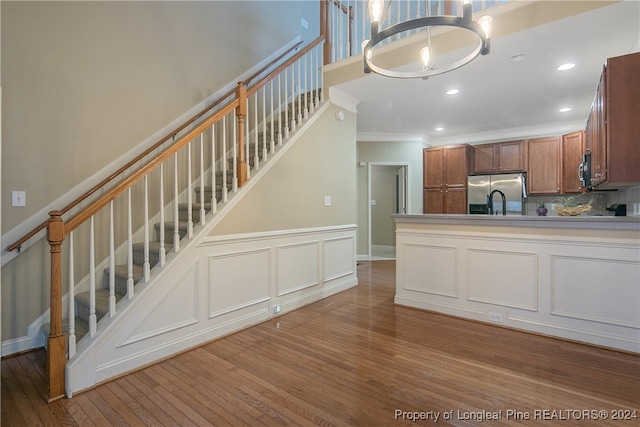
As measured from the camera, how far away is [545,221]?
2773 mm

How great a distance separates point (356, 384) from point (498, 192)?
473cm

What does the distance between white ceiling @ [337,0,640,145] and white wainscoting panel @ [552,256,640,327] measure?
1917mm

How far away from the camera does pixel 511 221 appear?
2939 mm

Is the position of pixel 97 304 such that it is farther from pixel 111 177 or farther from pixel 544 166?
pixel 544 166

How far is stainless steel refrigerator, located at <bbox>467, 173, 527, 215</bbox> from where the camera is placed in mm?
5727

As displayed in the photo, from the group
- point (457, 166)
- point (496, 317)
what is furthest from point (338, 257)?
point (457, 166)

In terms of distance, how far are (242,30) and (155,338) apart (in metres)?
3.97

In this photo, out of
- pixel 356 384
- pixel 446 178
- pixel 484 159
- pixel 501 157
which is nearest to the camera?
pixel 356 384

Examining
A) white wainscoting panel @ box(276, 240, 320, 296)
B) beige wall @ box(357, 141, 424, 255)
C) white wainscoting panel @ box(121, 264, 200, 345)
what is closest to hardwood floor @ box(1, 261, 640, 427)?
white wainscoting panel @ box(121, 264, 200, 345)

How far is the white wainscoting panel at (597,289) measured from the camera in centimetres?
248

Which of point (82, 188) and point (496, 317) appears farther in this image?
point (496, 317)

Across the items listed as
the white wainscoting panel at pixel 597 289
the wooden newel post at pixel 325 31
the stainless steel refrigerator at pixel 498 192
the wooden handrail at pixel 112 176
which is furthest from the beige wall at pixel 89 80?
the stainless steel refrigerator at pixel 498 192

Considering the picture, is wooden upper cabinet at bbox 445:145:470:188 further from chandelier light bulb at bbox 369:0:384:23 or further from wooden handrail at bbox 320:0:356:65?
chandelier light bulb at bbox 369:0:384:23

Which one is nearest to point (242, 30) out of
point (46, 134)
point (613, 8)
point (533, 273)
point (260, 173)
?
point (260, 173)
